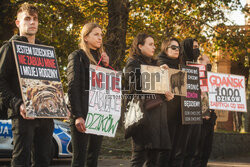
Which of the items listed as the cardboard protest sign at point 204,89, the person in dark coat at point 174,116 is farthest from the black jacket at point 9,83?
the cardboard protest sign at point 204,89

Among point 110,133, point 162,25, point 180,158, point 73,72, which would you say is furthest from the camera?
point 162,25

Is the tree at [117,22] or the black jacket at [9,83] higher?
the tree at [117,22]

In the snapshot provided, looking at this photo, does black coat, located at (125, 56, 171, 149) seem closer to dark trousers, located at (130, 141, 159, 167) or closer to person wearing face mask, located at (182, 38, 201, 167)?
dark trousers, located at (130, 141, 159, 167)

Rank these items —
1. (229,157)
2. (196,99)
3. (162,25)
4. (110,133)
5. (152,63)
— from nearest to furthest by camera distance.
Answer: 1. (110,133)
2. (152,63)
3. (196,99)
4. (229,157)
5. (162,25)

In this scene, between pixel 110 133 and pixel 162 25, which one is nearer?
pixel 110 133

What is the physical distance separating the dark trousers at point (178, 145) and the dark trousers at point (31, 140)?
8.34 feet

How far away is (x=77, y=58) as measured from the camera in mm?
4680

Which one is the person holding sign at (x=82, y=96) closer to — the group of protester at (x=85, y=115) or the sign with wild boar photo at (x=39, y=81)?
the group of protester at (x=85, y=115)

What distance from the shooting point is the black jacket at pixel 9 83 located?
399 cm

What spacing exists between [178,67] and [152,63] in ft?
A: 3.00

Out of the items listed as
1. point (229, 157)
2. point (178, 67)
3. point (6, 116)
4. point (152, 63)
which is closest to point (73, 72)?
point (6, 116)

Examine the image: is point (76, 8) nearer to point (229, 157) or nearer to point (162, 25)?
point (162, 25)

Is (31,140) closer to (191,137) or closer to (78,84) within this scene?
(78,84)

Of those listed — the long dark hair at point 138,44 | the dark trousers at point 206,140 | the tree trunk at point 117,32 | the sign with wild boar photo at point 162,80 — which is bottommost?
the dark trousers at point 206,140
